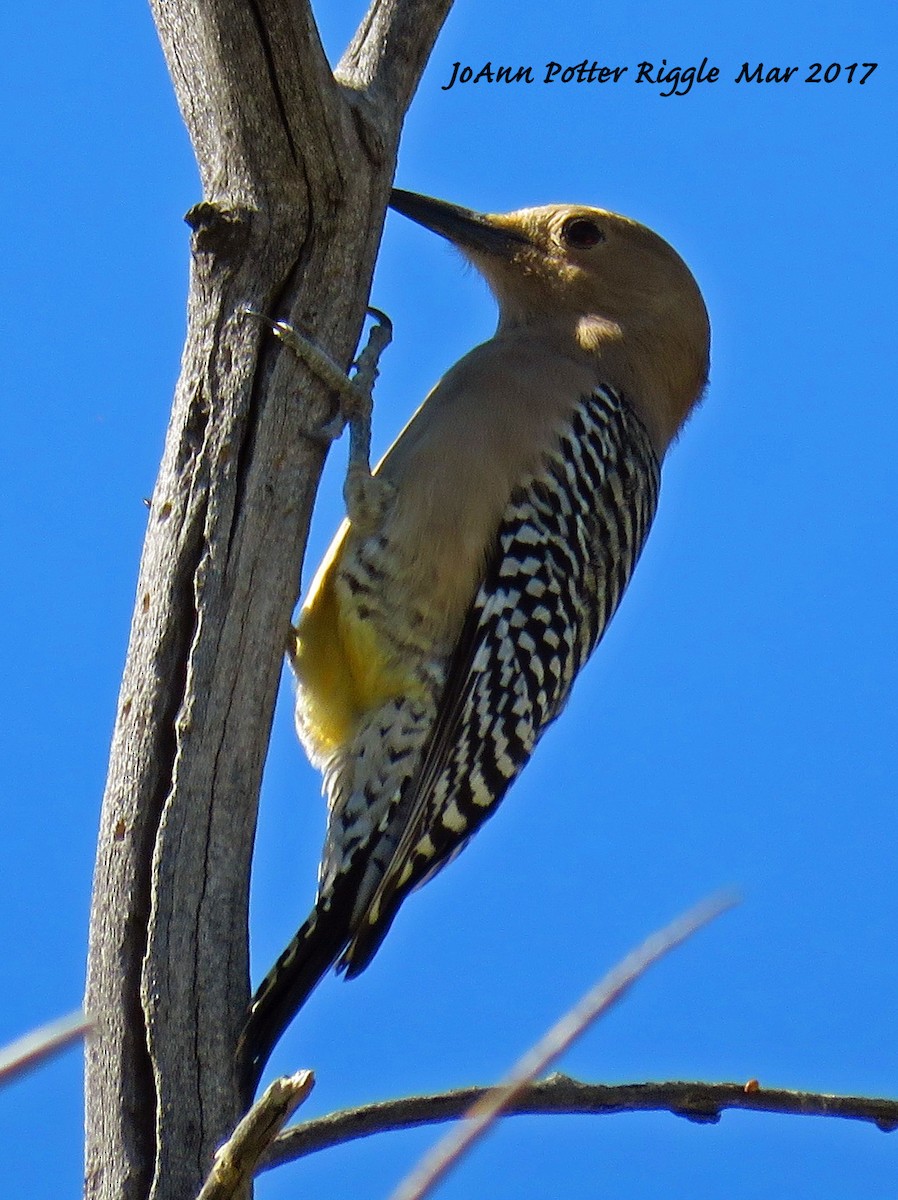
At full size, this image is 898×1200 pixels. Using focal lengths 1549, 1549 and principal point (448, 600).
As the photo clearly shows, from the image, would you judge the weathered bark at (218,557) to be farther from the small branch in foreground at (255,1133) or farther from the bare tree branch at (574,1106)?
the small branch in foreground at (255,1133)

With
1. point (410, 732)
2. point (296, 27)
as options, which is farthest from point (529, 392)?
point (296, 27)

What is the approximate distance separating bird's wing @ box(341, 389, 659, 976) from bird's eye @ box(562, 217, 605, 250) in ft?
2.35

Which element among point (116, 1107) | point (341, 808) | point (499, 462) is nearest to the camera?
point (116, 1107)

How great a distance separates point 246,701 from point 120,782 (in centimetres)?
38

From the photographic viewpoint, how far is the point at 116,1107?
11.6 feet

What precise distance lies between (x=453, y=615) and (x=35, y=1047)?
3436 millimetres

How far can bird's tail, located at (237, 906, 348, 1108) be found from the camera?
146 inches

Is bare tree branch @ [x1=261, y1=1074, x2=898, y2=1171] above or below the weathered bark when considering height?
below

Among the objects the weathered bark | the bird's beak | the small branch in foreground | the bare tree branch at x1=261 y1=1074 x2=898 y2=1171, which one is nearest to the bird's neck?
the bird's beak

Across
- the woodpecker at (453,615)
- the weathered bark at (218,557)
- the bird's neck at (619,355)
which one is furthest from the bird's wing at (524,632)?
the weathered bark at (218,557)

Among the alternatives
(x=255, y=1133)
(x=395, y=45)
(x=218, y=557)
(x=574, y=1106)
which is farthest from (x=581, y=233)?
(x=255, y=1133)

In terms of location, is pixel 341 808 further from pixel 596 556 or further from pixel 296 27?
pixel 296 27

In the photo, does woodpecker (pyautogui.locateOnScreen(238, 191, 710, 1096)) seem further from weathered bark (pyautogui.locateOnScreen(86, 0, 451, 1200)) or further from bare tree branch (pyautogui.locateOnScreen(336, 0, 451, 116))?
bare tree branch (pyautogui.locateOnScreen(336, 0, 451, 116))

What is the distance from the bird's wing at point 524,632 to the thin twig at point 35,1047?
2.84m
